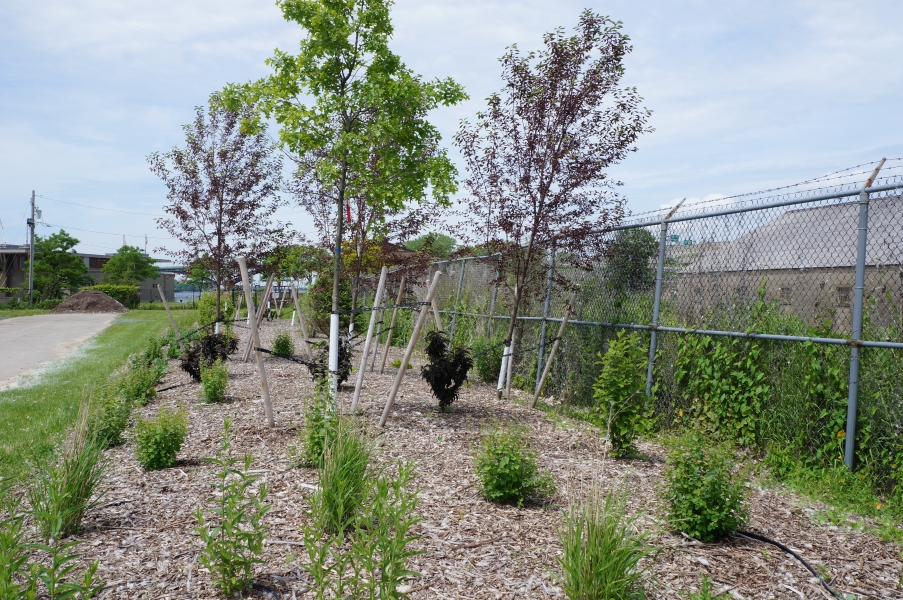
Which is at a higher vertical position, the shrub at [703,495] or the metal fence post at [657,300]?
the metal fence post at [657,300]

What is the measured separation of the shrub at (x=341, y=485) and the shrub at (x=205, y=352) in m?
5.99

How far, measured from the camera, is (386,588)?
106 inches

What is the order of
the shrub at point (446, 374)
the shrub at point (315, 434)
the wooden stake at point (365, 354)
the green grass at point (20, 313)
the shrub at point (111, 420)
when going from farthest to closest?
the green grass at point (20, 313) < the shrub at point (446, 374) < the wooden stake at point (365, 354) < the shrub at point (111, 420) < the shrub at point (315, 434)

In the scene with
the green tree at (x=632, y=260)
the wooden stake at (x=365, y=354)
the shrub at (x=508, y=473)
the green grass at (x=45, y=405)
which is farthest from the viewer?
the green tree at (x=632, y=260)

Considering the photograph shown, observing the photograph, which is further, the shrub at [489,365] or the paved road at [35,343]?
the paved road at [35,343]

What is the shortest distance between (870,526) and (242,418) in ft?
17.8

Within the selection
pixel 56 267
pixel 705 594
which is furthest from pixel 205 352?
pixel 56 267

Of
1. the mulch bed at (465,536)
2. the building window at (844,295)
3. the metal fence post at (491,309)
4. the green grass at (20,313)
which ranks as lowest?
the green grass at (20,313)

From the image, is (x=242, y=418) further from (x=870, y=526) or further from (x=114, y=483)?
(x=870, y=526)

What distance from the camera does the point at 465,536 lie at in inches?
146

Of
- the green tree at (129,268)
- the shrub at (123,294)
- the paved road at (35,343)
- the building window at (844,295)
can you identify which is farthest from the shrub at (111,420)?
the green tree at (129,268)

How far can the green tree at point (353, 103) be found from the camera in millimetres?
6996

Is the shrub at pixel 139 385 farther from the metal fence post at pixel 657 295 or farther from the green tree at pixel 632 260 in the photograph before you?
the green tree at pixel 632 260

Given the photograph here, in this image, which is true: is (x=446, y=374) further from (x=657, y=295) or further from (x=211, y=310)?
(x=211, y=310)
